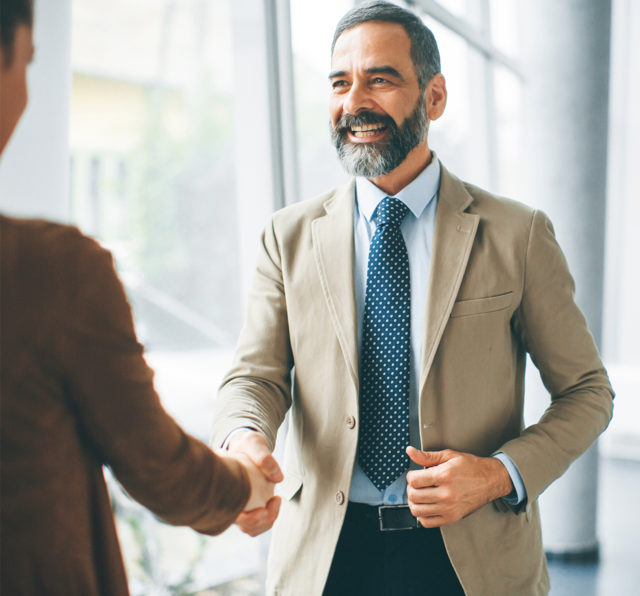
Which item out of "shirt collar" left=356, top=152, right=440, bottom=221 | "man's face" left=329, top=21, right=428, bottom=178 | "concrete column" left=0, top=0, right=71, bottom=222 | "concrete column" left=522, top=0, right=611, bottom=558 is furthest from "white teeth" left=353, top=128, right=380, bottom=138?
"concrete column" left=522, top=0, right=611, bottom=558

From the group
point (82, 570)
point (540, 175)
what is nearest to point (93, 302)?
point (82, 570)

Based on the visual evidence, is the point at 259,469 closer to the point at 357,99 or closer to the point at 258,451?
the point at 258,451

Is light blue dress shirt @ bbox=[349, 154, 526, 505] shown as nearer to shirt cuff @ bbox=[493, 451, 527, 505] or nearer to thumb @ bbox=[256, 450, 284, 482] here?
shirt cuff @ bbox=[493, 451, 527, 505]

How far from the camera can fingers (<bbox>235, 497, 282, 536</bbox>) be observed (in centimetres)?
127

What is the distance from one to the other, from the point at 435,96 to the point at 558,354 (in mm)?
688

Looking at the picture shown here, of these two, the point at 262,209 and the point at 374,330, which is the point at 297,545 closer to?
the point at 374,330

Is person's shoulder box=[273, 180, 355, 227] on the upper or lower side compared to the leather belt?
upper

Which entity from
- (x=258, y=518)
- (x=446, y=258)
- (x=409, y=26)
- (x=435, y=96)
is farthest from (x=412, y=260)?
(x=258, y=518)

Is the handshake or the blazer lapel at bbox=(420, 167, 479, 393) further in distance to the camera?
the blazer lapel at bbox=(420, 167, 479, 393)

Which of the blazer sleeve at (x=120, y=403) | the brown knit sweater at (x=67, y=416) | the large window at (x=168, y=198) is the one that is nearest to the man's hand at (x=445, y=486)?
the blazer sleeve at (x=120, y=403)

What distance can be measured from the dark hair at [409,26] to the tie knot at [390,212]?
296mm

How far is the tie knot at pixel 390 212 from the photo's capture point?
5.08 feet

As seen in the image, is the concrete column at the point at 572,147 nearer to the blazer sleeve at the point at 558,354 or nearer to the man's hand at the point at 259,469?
the blazer sleeve at the point at 558,354

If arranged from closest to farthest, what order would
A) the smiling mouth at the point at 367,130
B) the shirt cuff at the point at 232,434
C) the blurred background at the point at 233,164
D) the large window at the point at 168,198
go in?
1. the shirt cuff at the point at 232,434
2. the smiling mouth at the point at 367,130
3. the blurred background at the point at 233,164
4. the large window at the point at 168,198
